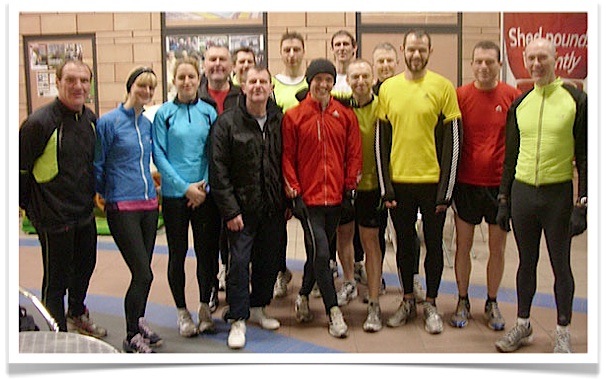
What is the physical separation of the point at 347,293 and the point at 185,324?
792 millimetres

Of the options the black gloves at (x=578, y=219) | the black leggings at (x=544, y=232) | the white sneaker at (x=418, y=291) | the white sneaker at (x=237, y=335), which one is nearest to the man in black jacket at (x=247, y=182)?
the white sneaker at (x=237, y=335)

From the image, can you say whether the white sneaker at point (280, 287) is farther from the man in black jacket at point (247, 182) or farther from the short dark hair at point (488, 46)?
the short dark hair at point (488, 46)

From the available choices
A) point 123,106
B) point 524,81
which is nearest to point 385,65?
point 524,81

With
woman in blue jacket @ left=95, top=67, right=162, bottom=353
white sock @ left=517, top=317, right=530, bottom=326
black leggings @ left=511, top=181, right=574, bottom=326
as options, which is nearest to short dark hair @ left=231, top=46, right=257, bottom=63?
woman in blue jacket @ left=95, top=67, right=162, bottom=353

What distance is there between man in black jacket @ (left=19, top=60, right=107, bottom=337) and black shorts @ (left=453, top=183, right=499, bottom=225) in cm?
155

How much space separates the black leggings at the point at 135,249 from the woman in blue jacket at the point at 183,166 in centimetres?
11

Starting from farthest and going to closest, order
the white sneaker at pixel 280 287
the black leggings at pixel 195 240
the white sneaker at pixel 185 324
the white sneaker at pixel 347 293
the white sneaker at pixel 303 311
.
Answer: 1. the white sneaker at pixel 280 287
2. the white sneaker at pixel 347 293
3. the white sneaker at pixel 303 311
4. the white sneaker at pixel 185 324
5. the black leggings at pixel 195 240

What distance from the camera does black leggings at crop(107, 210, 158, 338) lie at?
2.54m

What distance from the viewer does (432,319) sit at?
9.37 ft

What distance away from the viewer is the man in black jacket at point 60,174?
2.48 m

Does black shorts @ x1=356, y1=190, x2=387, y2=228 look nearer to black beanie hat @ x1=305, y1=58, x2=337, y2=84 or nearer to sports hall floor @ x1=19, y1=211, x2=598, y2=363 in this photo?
sports hall floor @ x1=19, y1=211, x2=598, y2=363

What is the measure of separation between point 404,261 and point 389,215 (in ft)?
0.71

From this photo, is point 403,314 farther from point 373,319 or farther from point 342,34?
point 342,34
